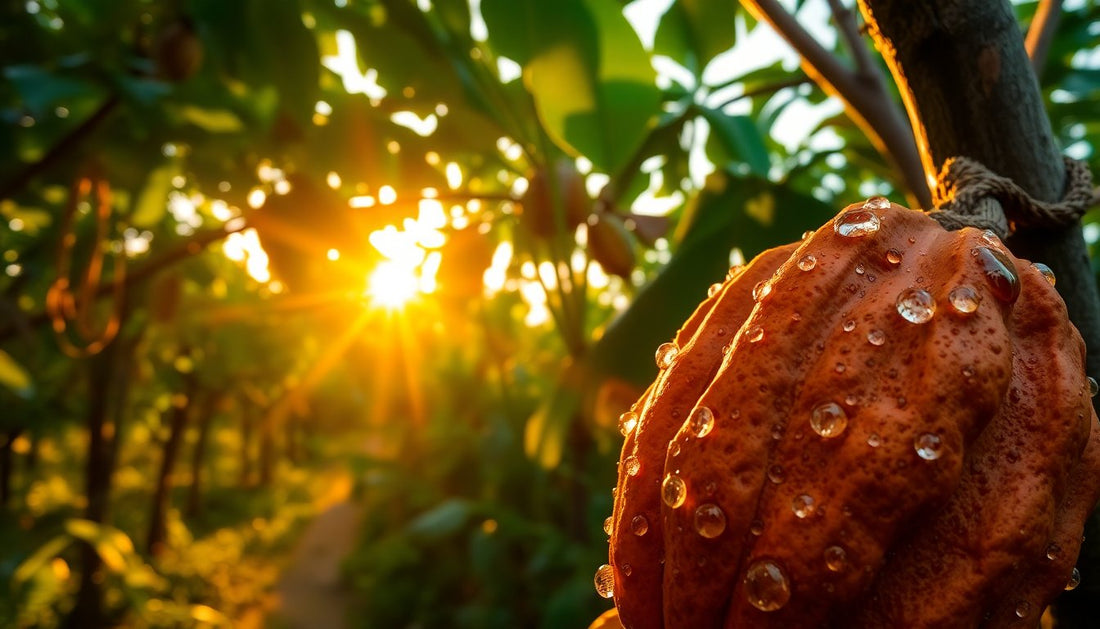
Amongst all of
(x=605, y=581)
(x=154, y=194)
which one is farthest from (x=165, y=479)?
(x=605, y=581)

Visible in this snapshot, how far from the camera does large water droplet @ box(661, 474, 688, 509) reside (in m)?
0.47

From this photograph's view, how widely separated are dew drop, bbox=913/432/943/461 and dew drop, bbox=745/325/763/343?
118 millimetres

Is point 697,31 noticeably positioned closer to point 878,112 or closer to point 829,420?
point 878,112

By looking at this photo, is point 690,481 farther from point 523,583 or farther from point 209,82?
point 523,583

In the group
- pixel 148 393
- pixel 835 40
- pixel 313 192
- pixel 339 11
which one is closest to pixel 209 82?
pixel 339 11

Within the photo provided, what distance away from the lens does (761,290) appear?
0.54 metres

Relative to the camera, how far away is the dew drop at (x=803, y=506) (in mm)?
438

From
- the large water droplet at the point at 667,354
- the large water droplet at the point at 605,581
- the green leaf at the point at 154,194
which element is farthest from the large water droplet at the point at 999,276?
the green leaf at the point at 154,194

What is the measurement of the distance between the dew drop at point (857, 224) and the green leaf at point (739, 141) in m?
0.91

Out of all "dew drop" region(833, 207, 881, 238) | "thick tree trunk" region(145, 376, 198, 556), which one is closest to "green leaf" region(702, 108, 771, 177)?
"dew drop" region(833, 207, 881, 238)

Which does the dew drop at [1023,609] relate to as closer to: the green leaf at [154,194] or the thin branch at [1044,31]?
the thin branch at [1044,31]

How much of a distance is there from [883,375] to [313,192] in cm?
140

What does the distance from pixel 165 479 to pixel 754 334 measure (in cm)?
1131

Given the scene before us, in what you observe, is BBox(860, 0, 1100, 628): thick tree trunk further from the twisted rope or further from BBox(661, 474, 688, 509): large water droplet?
BBox(661, 474, 688, 509): large water droplet
